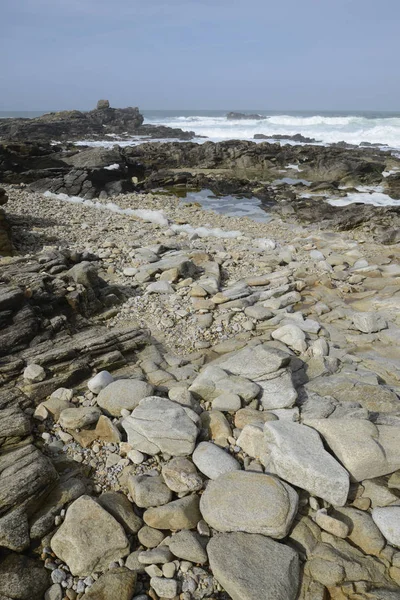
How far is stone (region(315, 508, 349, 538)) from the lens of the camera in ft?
10.3

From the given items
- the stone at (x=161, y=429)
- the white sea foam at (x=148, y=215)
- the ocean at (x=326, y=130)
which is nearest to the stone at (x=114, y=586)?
the stone at (x=161, y=429)

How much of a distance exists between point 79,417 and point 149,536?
1546 mm

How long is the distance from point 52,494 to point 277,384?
2.58 metres

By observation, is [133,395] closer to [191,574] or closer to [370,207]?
[191,574]

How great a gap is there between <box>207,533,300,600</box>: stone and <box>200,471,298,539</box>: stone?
0.26 ft

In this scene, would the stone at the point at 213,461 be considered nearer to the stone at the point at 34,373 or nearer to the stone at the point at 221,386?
the stone at the point at 221,386

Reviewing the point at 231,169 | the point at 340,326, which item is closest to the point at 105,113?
the point at 231,169

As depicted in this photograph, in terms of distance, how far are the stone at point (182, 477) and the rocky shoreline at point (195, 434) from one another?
0.06 feet

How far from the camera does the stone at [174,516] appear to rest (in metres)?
3.20

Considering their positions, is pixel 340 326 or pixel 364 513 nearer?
pixel 364 513

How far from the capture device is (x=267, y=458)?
377cm

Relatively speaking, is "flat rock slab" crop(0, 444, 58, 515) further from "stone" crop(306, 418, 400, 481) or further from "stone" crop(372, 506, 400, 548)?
"stone" crop(372, 506, 400, 548)

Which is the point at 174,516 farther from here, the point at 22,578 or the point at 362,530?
the point at 362,530

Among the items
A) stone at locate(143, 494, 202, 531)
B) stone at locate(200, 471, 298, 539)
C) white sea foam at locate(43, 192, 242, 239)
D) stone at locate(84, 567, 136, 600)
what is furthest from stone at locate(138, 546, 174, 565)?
white sea foam at locate(43, 192, 242, 239)
